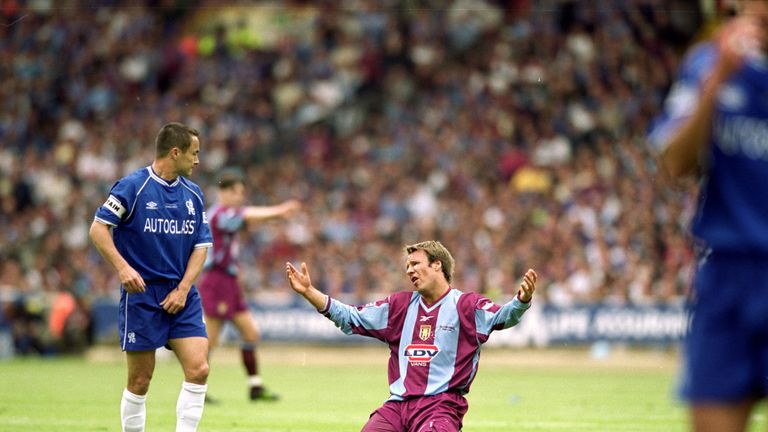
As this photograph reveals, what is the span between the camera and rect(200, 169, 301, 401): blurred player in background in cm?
1372

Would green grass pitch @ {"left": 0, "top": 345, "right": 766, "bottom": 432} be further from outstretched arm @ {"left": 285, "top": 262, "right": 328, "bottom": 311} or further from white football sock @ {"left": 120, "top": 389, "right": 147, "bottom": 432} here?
outstretched arm @ {"left": 285, "top": 262, "right": 328, "bottom": 311}

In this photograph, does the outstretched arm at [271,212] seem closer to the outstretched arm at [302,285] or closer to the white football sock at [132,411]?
the white football sock at [132,411]

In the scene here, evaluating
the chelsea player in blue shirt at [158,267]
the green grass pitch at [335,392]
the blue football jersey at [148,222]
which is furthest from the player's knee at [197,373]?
the green grass pitch at [335,392]

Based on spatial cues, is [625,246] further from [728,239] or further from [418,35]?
[728,239]

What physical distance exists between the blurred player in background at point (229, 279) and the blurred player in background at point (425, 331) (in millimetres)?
5825

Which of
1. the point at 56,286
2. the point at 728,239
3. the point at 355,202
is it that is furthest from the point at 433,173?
the point at 728,239

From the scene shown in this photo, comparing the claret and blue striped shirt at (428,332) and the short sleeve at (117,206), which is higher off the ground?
the short sleeve at (117,206)

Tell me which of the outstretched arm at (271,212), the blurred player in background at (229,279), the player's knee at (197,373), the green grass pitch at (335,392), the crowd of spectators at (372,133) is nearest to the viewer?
the player's knee at (197,373)

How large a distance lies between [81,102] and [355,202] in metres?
7.85

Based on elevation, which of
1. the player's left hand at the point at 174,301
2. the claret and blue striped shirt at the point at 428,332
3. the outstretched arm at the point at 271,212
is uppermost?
the outstretched arm at the point at 271,212

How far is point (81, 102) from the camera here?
28.9m

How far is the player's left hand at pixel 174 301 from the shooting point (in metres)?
8.06

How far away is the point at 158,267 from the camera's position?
8.16 m

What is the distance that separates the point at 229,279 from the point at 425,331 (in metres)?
6.72
